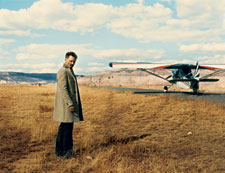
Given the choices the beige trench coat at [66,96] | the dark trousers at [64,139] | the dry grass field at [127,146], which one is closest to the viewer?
the dry grass field at [127,146]

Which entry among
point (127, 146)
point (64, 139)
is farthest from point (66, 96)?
point (127, 146)

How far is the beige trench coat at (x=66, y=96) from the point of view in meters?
4.39

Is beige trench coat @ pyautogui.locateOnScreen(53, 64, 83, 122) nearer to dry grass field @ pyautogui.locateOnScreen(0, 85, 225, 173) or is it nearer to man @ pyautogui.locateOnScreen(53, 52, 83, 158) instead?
man @ pyautogui.locateOnScreen(53, 52, 83, 158)

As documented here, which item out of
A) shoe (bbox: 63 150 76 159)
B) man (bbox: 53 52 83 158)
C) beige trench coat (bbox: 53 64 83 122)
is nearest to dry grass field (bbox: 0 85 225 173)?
shoe (bbox: 63 150 76 159)

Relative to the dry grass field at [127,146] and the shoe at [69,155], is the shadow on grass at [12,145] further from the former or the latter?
the shoe at [69,155]

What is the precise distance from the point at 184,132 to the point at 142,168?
3.49 metres

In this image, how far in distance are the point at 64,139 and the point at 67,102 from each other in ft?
2.74

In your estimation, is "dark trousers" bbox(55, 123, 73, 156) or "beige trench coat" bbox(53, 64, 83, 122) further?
"dark trousers" bbox(55, 123, 73, 156)

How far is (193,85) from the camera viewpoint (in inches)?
851

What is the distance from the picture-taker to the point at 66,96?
438 centimetres

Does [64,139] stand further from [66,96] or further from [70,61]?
[70,61]

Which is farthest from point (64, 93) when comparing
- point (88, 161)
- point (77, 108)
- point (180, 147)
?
point (180, 147)

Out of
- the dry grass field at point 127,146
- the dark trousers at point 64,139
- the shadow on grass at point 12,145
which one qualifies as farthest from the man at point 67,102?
the shadow on grass at point 12,145

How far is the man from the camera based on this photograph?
14.4 ft
